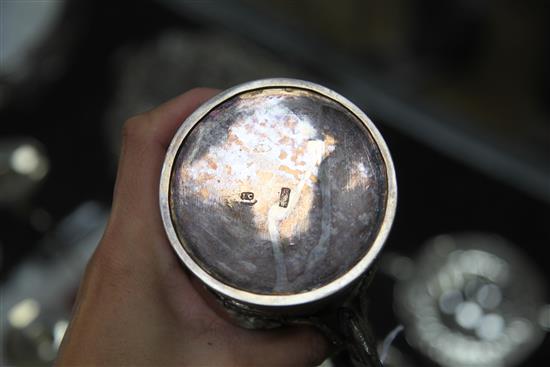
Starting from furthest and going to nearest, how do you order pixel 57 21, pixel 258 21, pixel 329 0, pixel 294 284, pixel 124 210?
pixel 329 0, pixel 258 21, pixel 57 21, pixel 124 210, pixel 294 284

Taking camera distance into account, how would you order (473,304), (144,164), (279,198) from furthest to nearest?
(473,304) → (144,164) → (279,198)

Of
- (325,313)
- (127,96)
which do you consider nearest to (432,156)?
(127,96)

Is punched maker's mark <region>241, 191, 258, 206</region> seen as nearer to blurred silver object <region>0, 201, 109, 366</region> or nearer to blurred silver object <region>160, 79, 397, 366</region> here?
blurred silver object <region>160, 79, 397, 366</region>

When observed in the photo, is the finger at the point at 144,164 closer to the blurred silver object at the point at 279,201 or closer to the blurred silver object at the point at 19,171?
the blurred silver object at the point at 279,201

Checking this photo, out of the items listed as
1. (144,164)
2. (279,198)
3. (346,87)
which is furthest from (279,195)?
(346,87)

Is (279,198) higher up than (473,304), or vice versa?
(279,198)

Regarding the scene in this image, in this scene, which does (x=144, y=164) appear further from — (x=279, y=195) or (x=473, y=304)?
(x=473, y=304)

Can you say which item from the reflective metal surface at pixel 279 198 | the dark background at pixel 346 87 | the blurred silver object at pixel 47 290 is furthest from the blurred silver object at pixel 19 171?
the reflective metal surface at pixel 279 198

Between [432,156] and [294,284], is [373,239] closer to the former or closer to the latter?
[294,284]
